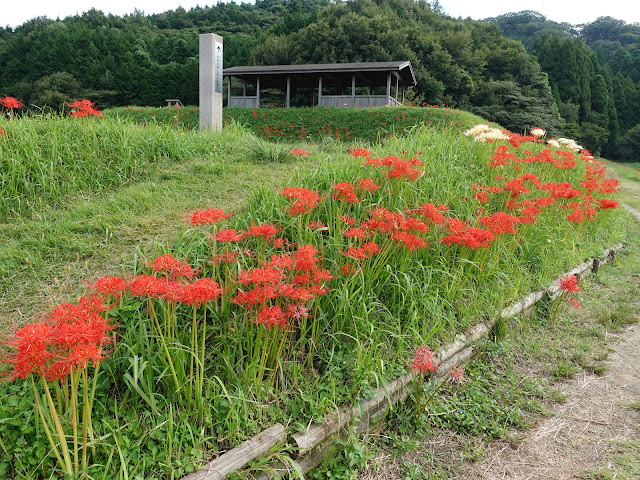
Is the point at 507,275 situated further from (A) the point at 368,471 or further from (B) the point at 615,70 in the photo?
(B) the point at 615,70

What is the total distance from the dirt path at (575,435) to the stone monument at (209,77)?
21.4ft

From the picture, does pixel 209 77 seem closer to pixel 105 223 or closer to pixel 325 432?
pixel 105 223

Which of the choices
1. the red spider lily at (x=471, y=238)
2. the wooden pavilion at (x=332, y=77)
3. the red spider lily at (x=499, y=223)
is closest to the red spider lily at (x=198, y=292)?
the red spider lily at (x=471, y=238)

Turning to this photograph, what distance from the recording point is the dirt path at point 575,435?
197 centimetres

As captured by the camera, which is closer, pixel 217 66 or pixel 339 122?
pixel 217 66

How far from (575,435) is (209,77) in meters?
7.22

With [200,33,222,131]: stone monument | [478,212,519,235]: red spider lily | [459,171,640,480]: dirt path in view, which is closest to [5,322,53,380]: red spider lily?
[459,171,640,480]: dirt path

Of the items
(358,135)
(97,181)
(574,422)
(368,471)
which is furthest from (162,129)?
(358,135)

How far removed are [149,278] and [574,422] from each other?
2.36 meters

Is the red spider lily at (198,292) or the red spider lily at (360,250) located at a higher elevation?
the red spider lily at (198,292)

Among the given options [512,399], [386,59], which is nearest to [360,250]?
[512,399]

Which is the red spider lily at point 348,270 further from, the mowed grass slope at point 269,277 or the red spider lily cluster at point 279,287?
the red spider lily cluster at point 279,287

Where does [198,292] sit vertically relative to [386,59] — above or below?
below

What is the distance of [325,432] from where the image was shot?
186cm
